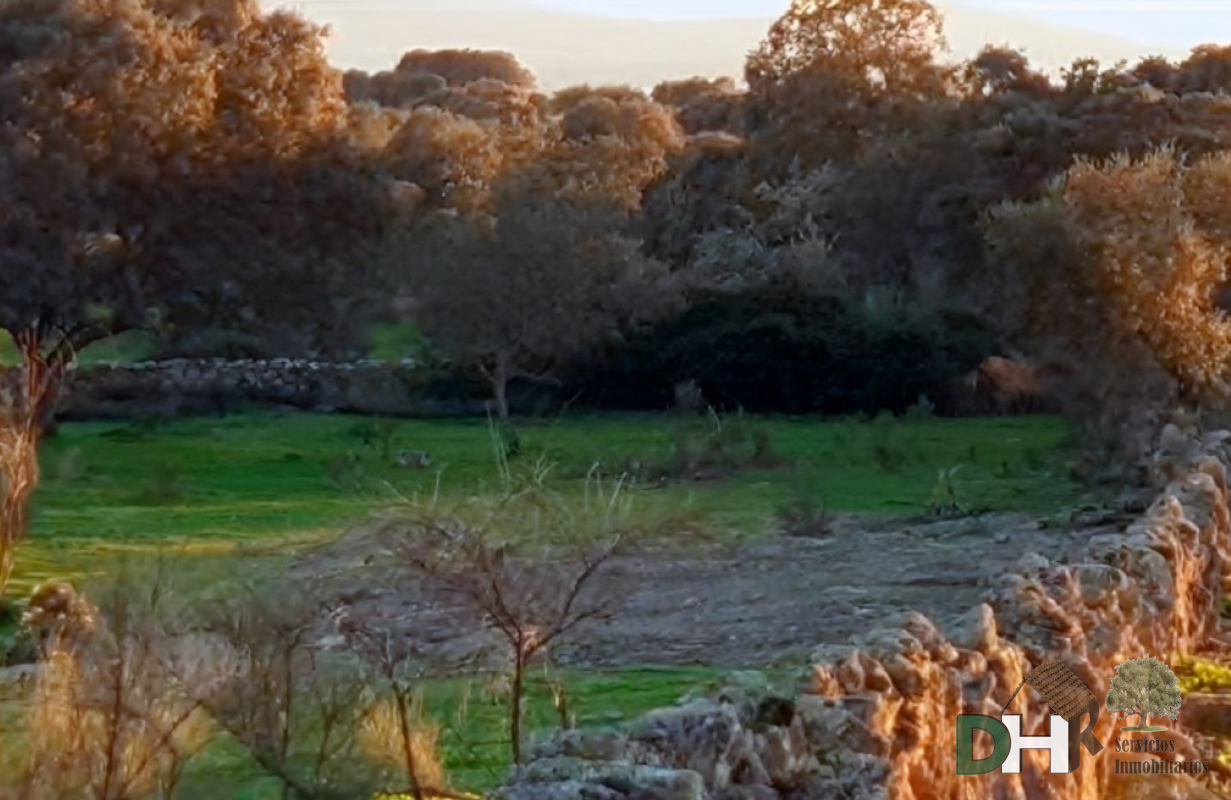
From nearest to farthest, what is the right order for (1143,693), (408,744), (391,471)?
(408,744)
(1143,693)
(391,471)

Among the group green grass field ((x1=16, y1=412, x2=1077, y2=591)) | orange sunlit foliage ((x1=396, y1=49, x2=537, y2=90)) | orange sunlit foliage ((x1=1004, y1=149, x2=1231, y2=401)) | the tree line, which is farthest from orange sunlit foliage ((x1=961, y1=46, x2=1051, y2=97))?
orange sunlit foliage ((x1=396, y1=49, x2=537, y2=90))

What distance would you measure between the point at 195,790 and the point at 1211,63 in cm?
Result: 4327

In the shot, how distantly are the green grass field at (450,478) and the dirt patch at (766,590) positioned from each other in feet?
1.94

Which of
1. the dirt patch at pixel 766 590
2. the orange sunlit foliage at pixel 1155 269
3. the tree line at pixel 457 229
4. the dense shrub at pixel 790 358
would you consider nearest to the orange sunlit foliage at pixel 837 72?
the tree line at pixel 457 229

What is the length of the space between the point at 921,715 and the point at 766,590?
27.9ft

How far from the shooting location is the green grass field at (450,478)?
51.2 feet

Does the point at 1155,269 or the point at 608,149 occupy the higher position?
the point at 608,149

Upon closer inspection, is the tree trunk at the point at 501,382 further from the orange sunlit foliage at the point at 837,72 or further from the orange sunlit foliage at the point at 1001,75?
the orange sunlit foliage at the point at 837,72

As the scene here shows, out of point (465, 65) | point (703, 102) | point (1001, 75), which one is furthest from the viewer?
point (465, 65)

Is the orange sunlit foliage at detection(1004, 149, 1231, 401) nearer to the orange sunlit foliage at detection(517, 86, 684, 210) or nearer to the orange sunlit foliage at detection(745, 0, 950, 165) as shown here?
the orange sunlit foliage at detection(517, 86, 684, 210)

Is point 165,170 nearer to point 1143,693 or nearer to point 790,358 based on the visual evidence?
point 790,358

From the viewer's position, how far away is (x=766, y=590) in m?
14.7

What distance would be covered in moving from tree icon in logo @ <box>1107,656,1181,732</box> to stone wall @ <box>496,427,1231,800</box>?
0.08 meters

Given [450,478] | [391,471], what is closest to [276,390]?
[391,471]
